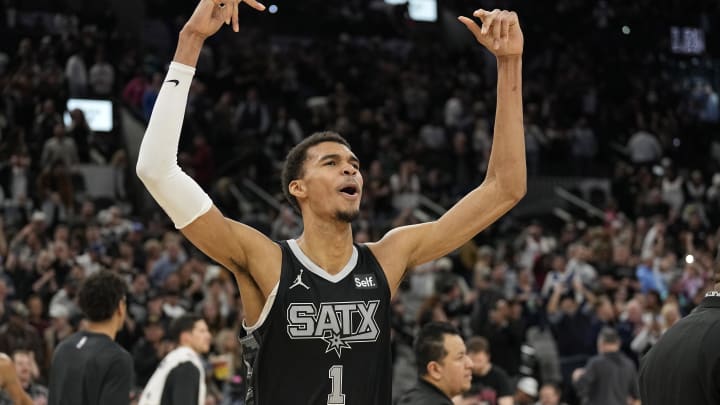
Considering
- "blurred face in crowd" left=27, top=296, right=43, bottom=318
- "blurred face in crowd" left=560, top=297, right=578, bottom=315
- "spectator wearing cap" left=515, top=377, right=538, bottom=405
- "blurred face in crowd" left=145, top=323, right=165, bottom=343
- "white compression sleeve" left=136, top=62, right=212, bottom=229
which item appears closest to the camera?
"white compression sleeve" left=136, top=62, right=212, bottom=229

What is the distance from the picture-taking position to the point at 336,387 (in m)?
4.08

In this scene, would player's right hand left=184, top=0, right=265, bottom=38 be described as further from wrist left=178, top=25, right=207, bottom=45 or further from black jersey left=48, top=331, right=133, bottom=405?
black jersey left=48, top=331, right=133, bottom=405

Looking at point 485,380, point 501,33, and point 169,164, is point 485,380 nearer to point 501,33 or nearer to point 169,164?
point 501,33

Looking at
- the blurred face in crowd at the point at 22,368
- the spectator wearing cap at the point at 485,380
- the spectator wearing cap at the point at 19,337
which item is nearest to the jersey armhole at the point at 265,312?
the blurred face in crowd at the point at 22,368

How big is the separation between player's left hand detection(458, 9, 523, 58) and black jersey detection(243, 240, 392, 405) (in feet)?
3.43

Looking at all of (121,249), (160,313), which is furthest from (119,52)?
(160,313)

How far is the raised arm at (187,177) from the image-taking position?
13.0 ft

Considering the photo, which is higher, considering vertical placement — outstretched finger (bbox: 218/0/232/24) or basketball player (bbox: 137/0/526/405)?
outstretched finger (bbox: 218/0/232/24)

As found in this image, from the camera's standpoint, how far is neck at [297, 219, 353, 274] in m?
4.31

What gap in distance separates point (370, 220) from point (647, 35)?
14.5 m

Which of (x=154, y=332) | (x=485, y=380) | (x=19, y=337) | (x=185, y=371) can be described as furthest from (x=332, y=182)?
(x=154, y=332)

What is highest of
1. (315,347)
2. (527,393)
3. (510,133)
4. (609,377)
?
(510,133)

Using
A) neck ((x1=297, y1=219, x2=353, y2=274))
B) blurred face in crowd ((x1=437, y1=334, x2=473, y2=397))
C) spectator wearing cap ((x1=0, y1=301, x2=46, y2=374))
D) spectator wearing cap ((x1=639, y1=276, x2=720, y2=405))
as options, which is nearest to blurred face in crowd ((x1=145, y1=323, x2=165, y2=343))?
spectator wearing cap ((x1=0, y1=301, x2=46, y2=374))

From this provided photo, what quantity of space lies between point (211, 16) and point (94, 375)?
2.88 meters
